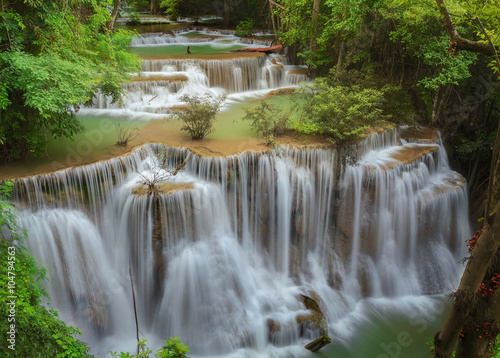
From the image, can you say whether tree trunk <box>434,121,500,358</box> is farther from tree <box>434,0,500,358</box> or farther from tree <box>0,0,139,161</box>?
tree <box>0,0,139,161</box>

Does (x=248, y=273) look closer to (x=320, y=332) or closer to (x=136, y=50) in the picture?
(x=320, y=332)

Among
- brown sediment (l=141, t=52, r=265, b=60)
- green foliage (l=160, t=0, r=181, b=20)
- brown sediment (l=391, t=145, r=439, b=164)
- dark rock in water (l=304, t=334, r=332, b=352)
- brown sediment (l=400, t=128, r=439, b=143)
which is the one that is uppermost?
green foliage (l=160, t=0, r=181, b=20)

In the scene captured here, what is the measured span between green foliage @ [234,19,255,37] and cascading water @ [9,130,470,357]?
47.5 ft

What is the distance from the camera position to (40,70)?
6652 millimetres

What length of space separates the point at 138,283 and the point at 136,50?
1259 centimetres

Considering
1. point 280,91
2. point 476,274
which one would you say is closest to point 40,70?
point 476,274

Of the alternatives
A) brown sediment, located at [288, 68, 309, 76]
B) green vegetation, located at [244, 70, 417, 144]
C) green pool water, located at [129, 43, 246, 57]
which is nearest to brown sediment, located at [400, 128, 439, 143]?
green vegetation, located at [244, 70, 417, 144]

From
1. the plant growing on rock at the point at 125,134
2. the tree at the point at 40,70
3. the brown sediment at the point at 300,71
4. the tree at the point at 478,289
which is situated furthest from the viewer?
the brown sediment at the point at 300,71

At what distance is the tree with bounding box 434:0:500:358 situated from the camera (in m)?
4.67

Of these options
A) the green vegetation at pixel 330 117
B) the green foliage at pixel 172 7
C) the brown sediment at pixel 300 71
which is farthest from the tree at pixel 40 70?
the green foliage at pixel 172 7

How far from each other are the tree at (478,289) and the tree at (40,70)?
588 centimetres

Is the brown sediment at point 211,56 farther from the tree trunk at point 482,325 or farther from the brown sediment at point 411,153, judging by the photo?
the tree trunk at point 482,325

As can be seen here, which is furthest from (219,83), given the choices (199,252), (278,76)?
(199,252)

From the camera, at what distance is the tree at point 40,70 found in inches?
264
